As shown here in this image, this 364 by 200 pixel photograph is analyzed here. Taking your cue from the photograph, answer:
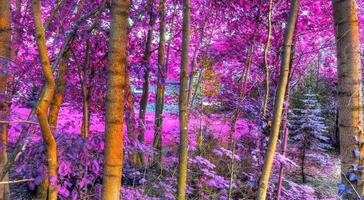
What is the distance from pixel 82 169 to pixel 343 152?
1672 mm

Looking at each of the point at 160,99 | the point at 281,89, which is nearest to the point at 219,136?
the point at 160,99

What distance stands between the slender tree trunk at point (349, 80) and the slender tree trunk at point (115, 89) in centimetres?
126

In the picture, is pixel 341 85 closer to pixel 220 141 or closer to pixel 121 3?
pixel 121 3

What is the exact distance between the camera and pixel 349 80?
2045 millimetres

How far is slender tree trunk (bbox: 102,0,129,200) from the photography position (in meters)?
1.53

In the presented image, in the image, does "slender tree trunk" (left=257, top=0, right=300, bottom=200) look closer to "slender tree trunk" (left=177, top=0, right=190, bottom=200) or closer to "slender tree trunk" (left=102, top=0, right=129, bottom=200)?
"slender tree trunk" (left=177, top=0, right=190, bottom=200)

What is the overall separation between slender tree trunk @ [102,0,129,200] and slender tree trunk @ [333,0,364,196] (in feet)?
4.12

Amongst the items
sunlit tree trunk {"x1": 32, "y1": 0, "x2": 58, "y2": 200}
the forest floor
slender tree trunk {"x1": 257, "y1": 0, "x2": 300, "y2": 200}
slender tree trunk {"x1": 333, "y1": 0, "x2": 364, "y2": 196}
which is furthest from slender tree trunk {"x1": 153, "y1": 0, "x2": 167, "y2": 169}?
sunlit tree trunk {"x1": 32, "y1": 0, "x2": 58, "y2": 200}

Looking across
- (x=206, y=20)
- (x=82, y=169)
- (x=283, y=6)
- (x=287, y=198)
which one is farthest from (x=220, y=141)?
(x=82, y=169)

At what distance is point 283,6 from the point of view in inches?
182

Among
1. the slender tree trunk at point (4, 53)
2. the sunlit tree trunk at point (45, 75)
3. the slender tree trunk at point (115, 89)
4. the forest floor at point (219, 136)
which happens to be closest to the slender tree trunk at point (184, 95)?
the slender tree trunk at point (115, 89)

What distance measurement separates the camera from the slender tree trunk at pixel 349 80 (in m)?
2.02

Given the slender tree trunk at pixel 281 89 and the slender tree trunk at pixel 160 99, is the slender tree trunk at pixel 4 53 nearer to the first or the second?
the slender tree trunk at pixel 281 89

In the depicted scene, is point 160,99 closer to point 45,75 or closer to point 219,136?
point 219,136
